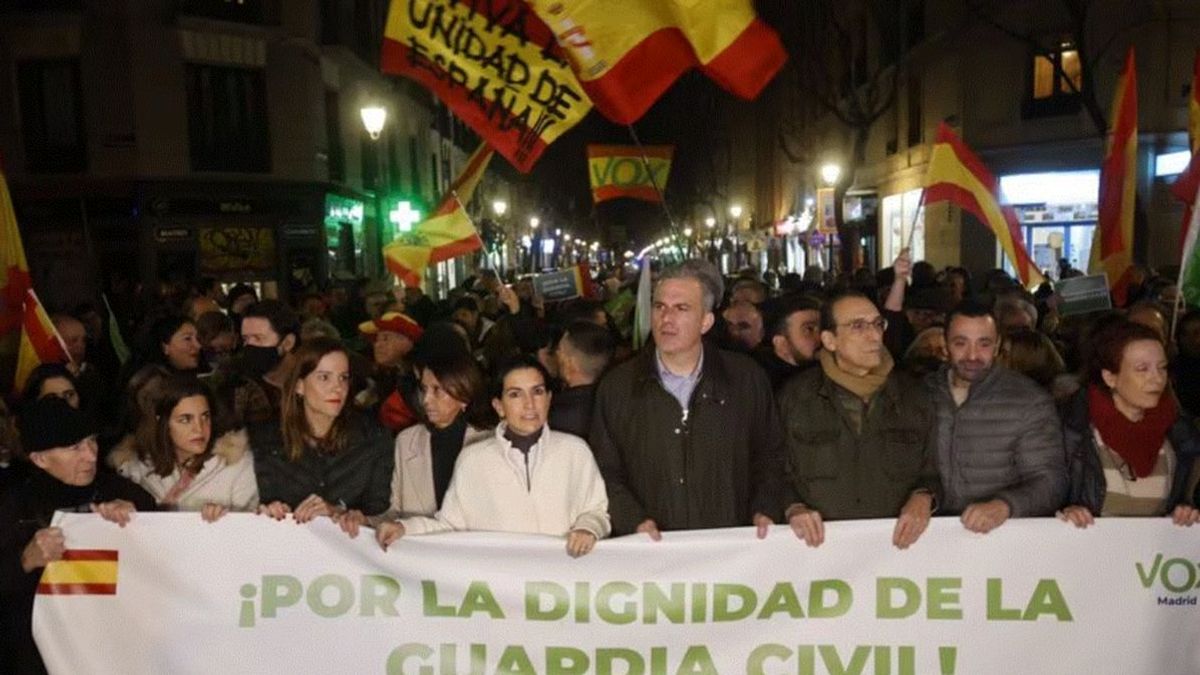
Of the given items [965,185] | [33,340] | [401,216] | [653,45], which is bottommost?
[33,340]

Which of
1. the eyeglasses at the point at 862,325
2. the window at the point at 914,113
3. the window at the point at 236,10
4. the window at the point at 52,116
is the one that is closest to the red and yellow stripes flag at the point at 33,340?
the eyeglasses at the point at 862,325

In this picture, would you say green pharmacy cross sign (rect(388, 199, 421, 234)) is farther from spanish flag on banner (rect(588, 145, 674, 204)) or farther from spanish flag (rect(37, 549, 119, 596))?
spanish flag (rect(37, 549, 119, 596))

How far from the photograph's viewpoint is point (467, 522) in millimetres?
4242

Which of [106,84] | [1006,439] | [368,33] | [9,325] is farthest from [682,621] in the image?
[368,33]

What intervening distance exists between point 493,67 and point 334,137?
20.5 meters

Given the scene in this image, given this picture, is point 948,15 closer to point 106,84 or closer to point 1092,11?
point 1092,11

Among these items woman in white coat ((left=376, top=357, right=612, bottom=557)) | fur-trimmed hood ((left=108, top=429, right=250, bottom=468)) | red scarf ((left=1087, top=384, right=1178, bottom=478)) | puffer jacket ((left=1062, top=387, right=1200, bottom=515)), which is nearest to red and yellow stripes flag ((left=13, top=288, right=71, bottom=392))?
fur-trimmed hood ((left=108, top=429, right=250, bottom=468))

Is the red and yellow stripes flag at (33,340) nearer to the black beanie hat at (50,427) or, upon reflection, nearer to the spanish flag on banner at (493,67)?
the black beanie hat at (50,427)

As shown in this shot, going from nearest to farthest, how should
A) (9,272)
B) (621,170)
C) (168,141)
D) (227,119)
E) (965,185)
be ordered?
(9,272) < (965,185) < (621,170) < (168,141) < (227,119)

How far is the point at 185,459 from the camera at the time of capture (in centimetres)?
450

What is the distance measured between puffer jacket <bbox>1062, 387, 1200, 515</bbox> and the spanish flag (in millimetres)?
3801

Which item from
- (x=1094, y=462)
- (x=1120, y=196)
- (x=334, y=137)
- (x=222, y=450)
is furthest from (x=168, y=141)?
(x=1094, y=462)

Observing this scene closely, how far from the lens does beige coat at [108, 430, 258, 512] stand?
4.49 metres

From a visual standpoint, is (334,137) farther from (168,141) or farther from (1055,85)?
(1055,85)
